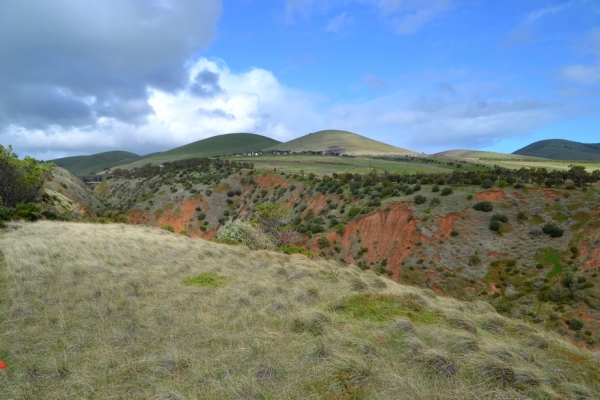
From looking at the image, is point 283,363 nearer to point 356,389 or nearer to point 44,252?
point 356,389

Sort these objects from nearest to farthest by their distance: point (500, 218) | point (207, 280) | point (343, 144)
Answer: point (207, 280) → point (500, 218) → point (343, 144)

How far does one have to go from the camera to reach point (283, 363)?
6.18m

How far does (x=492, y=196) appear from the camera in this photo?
3456 centimetres

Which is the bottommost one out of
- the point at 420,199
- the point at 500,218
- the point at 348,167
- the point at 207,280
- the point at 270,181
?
the point at 500,218

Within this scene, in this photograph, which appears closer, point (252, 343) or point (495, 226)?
point (252, 343)

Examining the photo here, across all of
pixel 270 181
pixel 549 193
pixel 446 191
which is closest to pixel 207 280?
pixel 446 191

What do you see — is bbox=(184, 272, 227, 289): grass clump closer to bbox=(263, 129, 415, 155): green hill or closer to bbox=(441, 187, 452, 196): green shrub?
bbox=(441, 187, 452, 196): green shrub

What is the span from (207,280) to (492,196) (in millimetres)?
31462

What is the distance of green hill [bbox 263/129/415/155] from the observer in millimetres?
140425

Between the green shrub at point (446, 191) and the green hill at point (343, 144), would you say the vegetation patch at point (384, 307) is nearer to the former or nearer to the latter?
the green shrub at point (446, 191)

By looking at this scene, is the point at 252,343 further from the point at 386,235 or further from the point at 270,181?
the point at 270,181

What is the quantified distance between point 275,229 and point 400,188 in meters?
15.1

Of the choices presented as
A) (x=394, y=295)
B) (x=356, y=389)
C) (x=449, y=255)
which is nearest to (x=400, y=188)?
(x=449, y=255)

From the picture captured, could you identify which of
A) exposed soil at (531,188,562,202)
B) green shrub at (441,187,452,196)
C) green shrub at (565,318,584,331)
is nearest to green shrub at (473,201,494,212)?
green shrub at (441,187,452,196)
